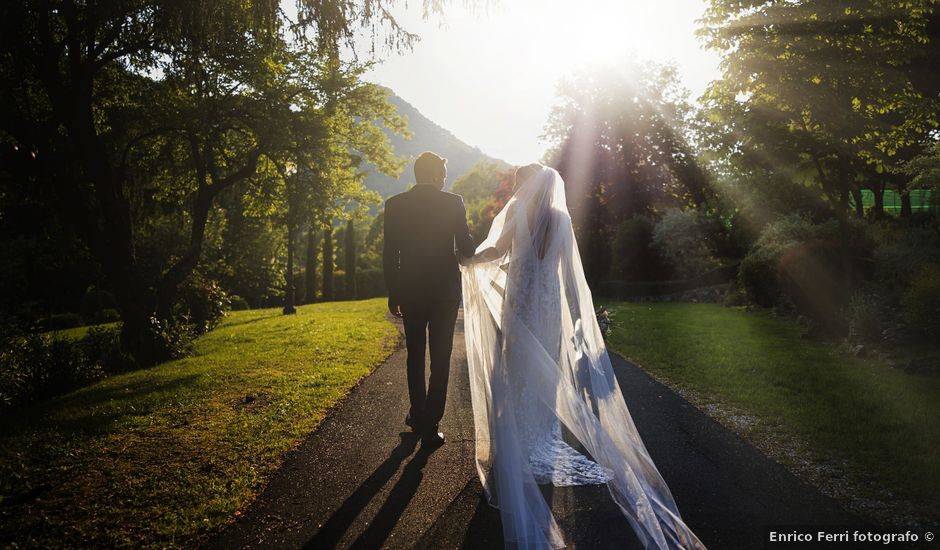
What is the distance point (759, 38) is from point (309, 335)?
1222cm

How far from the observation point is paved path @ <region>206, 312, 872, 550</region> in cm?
340

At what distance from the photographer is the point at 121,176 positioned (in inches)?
497

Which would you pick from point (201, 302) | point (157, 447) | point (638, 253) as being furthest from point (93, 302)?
point (638, 253)

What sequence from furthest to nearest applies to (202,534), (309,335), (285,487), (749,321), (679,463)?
(749,321) < (309,335) < (679,463) < (285,487) < (202,534)

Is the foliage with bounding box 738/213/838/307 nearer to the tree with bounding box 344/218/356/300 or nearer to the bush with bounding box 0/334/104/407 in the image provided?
the bush with bounding box 0/334/104/407

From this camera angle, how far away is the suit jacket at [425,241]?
5184 mm

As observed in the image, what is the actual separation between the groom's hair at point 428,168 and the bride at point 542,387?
0.78 m

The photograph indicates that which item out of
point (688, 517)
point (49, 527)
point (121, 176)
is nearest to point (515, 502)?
point (688, 517)

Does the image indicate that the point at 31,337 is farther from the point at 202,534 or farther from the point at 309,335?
the point at 202,534

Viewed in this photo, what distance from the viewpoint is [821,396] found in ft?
23.5

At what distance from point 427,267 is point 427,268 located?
0.03ft

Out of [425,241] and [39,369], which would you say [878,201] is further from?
[39,369]

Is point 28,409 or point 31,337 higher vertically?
point 31,337

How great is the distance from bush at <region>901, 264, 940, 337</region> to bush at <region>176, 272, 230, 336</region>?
16900 millimetres
